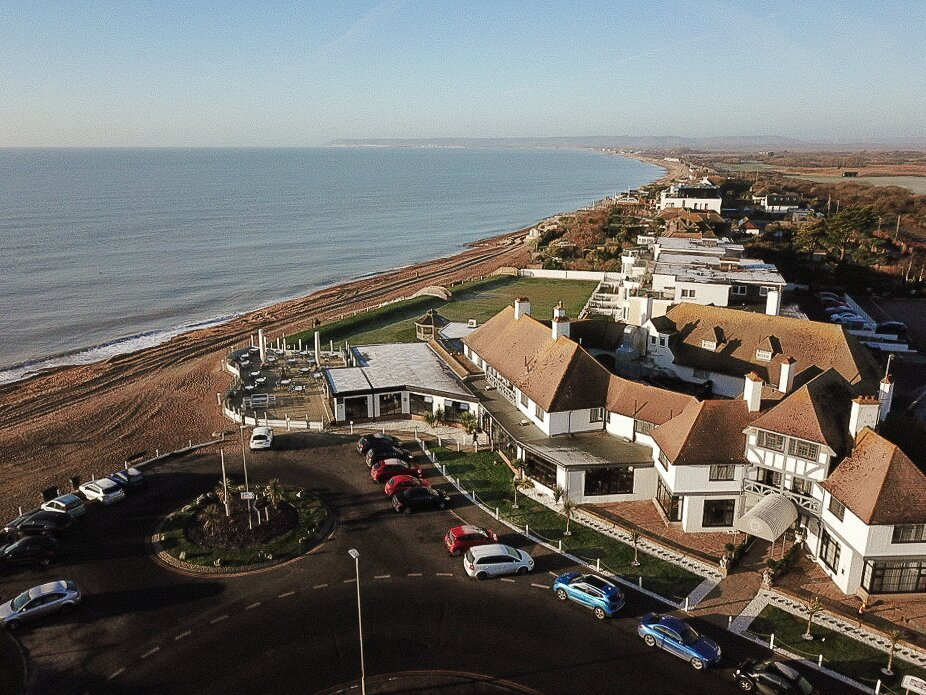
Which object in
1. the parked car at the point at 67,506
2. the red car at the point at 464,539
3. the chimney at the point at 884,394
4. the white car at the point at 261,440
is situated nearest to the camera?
the red car at the point at 464,539

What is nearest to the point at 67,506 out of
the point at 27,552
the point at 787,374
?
the point at 27,552

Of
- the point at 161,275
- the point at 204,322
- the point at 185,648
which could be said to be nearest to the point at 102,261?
the point at 161,275

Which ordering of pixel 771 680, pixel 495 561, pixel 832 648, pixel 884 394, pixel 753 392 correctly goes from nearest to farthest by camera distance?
1. pixel 771 680
2. pixel 832 648
3. pixel 495 561
4. pixel 884 394
5. pixel 753 392

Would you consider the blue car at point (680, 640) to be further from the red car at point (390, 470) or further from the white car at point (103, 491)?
the white car at point (103, 491)

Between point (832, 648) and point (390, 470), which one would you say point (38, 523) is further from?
point (832, 648)

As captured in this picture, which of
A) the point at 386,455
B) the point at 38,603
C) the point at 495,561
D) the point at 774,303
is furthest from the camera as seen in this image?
the point at 774,303

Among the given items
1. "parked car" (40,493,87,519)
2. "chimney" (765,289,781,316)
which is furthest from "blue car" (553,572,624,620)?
"chimney" (765,289,781,316)

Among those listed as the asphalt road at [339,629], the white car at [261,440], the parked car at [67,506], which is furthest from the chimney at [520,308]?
the parked car at [67,506]
